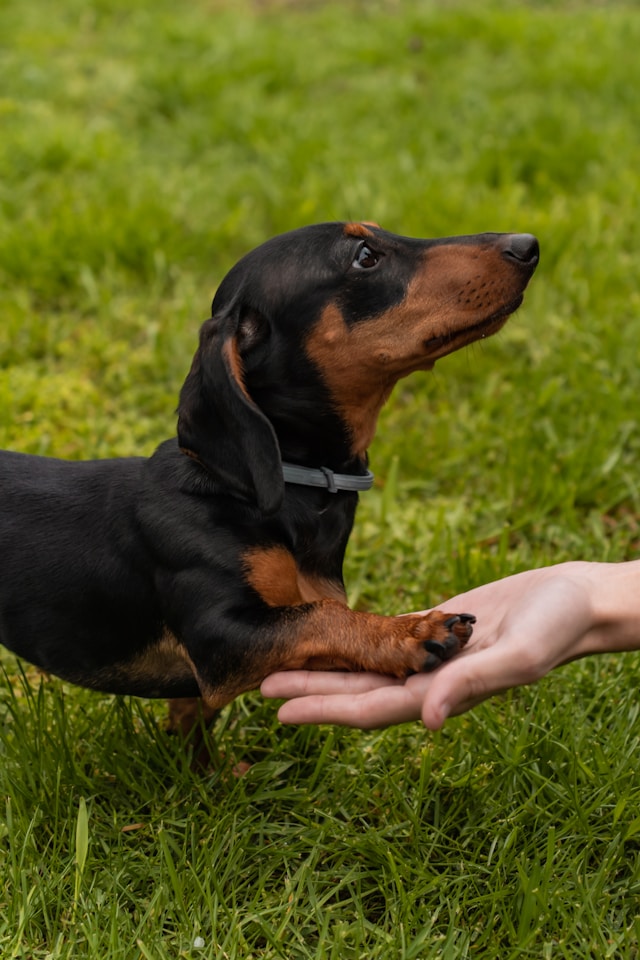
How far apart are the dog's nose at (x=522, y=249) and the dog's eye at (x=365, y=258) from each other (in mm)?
356

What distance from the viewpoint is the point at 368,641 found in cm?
254

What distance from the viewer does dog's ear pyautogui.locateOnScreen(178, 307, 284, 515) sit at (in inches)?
104

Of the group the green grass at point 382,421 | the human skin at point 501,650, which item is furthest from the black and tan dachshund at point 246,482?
the green grass at point 382,421

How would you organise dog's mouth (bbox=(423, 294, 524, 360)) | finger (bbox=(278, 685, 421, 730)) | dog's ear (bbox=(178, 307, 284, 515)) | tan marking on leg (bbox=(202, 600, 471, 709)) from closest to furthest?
finger (bbox=(278, 685, 421, 730))
tan marking on leg (bbox=(202, 600, 471, 709))
dog's ear (bbox=(178, 307, 284, 515))
dog's mouth (bbox=(423, 294, 524, 360))

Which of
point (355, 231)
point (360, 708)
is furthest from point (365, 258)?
point (360, 708)

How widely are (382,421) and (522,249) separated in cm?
203

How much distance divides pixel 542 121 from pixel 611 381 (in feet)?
9.29

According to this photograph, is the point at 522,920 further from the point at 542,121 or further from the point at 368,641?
the point at 542,121

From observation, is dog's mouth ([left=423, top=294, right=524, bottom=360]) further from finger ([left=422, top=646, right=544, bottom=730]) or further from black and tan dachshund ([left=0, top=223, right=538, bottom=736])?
finger ([left=422, top=646, right=544, bottom=730])

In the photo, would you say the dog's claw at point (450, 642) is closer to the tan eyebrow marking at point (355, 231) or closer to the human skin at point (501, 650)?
the human skin at point (501, 650)

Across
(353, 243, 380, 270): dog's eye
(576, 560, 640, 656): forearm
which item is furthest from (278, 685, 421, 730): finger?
(353, 243, 380, 270): dog's eye

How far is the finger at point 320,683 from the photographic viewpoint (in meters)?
2.54

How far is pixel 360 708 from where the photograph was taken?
2400mm

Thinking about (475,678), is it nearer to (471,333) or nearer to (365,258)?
(471,333)
